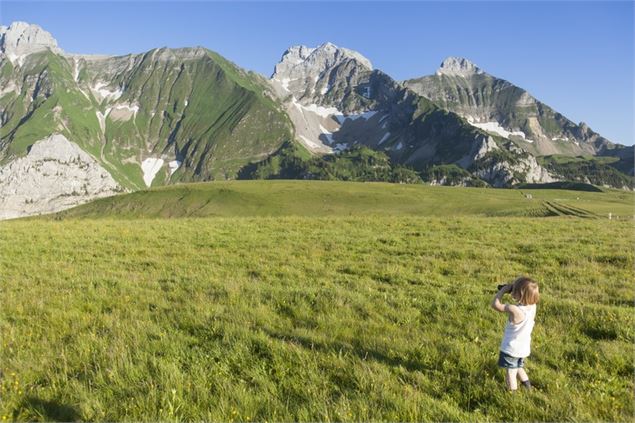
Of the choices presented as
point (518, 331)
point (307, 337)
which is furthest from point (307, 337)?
point (518, 331)

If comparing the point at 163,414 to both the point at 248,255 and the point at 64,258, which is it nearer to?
the point at 248,255

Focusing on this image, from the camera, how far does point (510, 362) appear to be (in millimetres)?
6707

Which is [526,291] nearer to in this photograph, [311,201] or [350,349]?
[350,349]

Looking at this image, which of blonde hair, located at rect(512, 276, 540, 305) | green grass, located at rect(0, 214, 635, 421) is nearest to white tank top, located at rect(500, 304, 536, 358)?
blonde hair, located at rect(512, 276, 540, 305)

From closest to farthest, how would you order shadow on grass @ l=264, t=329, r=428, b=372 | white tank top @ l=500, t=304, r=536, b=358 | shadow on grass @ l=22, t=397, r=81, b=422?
shadow on grass @ l=22, t=397, r=81, b=422 → white tank top @ l=500, t=304, r=536, b=358 → shadow on grass @ l=264, t=329, r=428, b=372

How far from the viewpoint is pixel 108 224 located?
1174 inches

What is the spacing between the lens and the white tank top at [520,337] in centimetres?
676

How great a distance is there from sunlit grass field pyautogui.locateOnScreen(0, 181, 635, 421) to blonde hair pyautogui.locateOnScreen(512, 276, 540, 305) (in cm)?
127

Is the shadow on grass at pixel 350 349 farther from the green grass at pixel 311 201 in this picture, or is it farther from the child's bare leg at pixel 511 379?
the green grass at pixel 311 201

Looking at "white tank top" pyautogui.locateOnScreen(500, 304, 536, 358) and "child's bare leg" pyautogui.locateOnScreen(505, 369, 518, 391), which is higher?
"white tank top" pyautogui.locateOnScreen(500, 304, 536, 358)

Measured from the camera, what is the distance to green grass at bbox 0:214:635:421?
19.8 feet

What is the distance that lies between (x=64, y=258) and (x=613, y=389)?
20258 mm

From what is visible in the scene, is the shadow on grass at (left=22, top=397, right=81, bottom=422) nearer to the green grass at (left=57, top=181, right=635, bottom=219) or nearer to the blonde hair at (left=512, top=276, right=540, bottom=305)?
the blonde hair at (left=512, top=276, right=540, bottom=305)

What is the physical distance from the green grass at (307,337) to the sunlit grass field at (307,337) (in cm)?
4
